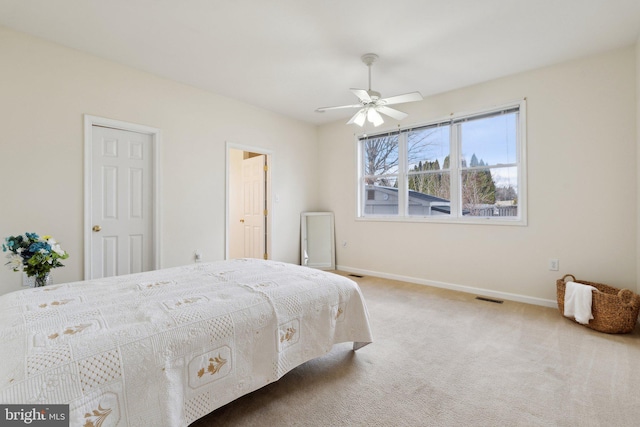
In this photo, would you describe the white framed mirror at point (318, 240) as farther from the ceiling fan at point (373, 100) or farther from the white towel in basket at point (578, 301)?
the white towel in basket at point (578, 301)

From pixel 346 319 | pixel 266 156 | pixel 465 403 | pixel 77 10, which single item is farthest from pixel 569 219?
pixel 77 10

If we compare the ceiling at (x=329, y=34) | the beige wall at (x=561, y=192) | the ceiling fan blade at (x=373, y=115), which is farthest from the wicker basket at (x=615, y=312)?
the ceiling fan blade at (x=373, y=115)

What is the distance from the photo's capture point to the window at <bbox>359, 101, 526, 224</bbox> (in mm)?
3648

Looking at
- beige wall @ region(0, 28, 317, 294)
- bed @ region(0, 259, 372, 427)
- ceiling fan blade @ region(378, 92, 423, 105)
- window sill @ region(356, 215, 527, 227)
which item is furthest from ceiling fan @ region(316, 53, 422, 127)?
beige wall @ region(0, 28, 317, 294)

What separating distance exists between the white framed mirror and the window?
0.73 meters

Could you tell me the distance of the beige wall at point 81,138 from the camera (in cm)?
→ 268

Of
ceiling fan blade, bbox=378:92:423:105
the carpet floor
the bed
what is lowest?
the carpet floor

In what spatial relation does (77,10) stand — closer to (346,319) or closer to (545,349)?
(346,319)

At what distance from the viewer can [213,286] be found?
1938 millimetres

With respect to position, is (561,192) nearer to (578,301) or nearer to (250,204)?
(578,301)

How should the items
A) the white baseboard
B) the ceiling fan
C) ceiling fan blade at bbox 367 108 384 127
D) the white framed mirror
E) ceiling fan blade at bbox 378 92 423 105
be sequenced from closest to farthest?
ceiling fan blade at bbox 378 92 423 105 → the ceiling fan → ceiling fan blade at bbox 367 108 384 127 → the white baseboard → the white framed mirror

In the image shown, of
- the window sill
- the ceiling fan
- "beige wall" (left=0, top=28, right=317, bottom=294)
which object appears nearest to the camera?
"beige wall" (left=0, top=28, right=317, bottom=294)

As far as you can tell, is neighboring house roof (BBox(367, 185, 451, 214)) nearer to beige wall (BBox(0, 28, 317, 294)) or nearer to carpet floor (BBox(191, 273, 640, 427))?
carpet floor (BBox(191, 273, 640, 427))

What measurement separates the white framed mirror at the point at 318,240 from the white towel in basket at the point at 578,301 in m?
3.27
